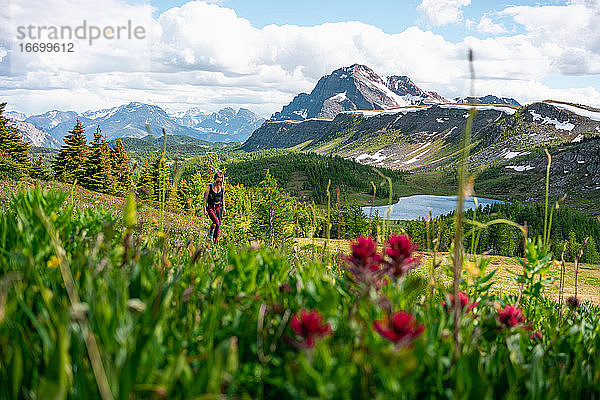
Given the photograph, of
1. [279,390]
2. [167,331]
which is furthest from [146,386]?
[279,390]

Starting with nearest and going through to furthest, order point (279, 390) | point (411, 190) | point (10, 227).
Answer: point (279, 390)
point (10, 227)
point (411, 190)

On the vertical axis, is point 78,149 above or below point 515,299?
above

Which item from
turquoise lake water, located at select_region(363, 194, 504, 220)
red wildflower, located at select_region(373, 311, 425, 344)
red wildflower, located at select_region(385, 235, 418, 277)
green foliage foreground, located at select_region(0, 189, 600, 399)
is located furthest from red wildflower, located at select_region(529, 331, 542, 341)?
turquoise lake water, located at select_region(363, 194, 504, 220)

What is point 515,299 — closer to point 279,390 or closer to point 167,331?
point 279,390

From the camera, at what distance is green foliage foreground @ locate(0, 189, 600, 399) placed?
1.44 meters

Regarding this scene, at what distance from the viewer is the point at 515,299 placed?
392cm

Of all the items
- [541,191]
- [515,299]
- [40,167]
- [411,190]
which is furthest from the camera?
[411,190]

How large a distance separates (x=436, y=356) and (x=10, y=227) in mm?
2980

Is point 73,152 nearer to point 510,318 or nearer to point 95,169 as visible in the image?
point 95,169

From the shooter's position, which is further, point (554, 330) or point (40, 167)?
point (40, 167)

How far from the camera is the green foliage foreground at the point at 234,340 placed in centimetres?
144

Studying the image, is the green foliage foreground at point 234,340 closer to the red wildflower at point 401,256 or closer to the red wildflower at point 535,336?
the red wildflower at point 535,336

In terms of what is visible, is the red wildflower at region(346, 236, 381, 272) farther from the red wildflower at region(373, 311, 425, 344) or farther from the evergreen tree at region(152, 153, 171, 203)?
the evergreen tree at region(152, 153, 171, 203)

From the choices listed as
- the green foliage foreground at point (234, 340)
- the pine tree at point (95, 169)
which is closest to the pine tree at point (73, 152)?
the pine tree at point (95, 169)
